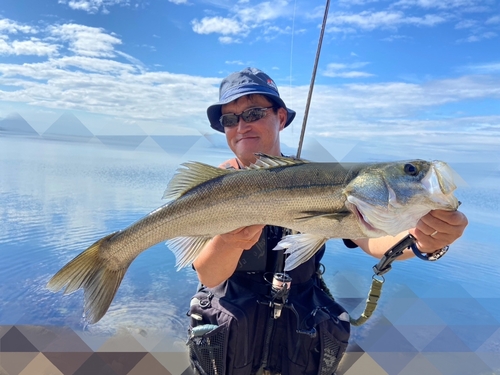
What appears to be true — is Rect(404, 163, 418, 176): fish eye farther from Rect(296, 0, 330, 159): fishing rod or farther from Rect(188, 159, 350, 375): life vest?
Rect(296, 0, 330, 159): fishing rod

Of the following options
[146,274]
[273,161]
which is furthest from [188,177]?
[146,274]

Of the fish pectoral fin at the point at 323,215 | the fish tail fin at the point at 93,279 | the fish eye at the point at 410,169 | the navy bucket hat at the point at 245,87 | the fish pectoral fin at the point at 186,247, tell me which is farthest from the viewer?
the navy bucket hat at the point at 245,87

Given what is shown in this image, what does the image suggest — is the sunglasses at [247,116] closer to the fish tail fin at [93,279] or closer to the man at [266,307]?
the man at [266,307]

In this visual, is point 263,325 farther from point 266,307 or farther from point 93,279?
point 93,279

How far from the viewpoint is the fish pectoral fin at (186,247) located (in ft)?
7.98

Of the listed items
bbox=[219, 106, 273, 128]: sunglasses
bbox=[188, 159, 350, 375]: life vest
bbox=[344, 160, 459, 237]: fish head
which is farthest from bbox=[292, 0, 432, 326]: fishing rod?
bbox=[219, 106, 273, 128]: sunglasses

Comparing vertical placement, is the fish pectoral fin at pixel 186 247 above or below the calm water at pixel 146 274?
above

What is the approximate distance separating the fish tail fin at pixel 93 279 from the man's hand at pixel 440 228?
6.66 feet

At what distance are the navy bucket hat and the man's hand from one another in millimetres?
1871

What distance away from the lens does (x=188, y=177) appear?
2424 millimetres

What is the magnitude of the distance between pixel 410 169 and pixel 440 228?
386 mm

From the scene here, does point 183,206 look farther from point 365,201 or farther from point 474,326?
point 474,326

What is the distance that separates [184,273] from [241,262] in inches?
146

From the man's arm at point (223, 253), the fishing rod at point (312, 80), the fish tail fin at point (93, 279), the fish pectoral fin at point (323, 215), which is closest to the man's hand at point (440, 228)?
the fish pectoral fin at point (323, 215)
